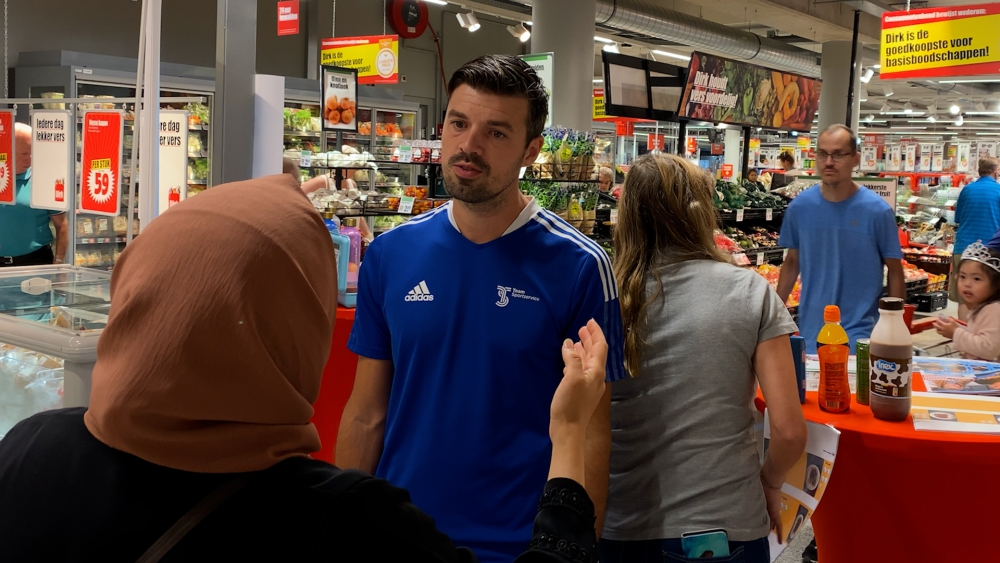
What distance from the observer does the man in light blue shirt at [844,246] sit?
402 cm

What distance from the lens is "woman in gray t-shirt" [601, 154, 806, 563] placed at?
197 cm

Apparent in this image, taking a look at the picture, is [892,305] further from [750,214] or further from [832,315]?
[750,214]

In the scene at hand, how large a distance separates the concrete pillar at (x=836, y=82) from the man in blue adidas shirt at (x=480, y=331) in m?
14.6

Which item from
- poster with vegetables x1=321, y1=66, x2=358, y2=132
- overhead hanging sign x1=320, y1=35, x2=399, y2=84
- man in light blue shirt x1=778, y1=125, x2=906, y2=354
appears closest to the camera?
man in light blue shirt x1=778, y1=125, x2=906, y2=354

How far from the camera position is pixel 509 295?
1.69 meters

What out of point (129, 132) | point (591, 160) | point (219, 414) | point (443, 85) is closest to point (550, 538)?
point (219, 414)

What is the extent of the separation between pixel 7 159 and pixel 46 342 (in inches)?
164

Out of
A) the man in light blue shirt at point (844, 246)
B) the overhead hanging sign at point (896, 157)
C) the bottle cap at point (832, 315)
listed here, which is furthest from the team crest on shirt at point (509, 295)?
the overhead hanging sign at point (896, 157)

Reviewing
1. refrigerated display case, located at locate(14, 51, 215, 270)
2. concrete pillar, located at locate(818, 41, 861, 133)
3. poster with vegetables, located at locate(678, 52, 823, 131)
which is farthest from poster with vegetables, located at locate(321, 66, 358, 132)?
concrete pillar, located at locate(818, 41, 861, 133)

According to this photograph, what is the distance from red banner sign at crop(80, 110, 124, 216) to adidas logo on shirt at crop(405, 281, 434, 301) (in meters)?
2.38

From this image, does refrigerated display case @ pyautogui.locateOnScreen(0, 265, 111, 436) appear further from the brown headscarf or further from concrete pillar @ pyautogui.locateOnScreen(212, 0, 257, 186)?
the brown headscarf

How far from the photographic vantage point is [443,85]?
55.3ft

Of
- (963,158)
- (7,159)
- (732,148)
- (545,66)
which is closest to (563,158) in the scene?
(545,66)

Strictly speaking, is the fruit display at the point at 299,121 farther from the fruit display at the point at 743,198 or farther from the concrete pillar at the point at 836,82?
the concrete pillar at the point at 836,82
